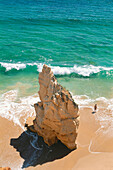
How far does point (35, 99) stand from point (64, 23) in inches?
799

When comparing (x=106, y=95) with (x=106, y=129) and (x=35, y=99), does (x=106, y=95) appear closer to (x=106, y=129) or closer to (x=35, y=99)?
(x=106, y=129)

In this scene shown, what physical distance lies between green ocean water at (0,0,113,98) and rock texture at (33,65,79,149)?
6.30 m

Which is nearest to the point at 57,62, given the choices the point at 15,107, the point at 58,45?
the point at 58,45

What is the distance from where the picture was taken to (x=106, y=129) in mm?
14359

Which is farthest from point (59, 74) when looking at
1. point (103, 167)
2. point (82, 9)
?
point (82, 9)

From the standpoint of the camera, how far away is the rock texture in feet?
38.0

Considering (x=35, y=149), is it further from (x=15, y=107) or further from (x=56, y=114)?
(x=15, y=107)

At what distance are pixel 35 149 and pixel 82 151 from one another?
2920 mm

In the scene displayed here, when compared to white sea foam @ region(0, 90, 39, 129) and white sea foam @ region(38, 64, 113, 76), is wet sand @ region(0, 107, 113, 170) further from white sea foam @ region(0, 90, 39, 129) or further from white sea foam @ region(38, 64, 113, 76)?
white sea foam @ region(38, 64, 113, 76)

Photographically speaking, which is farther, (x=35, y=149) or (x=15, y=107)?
(x=15, y=107)

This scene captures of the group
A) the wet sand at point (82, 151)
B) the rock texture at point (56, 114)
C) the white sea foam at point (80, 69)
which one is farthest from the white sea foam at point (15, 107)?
the white sea foam at point (80, 69)

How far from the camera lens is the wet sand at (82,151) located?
455 inches

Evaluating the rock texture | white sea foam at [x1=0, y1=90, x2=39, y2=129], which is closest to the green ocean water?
white sea foam at [x1=0, y1=90, x2=39, y2=129]

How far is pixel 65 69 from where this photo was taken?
2245 cm
